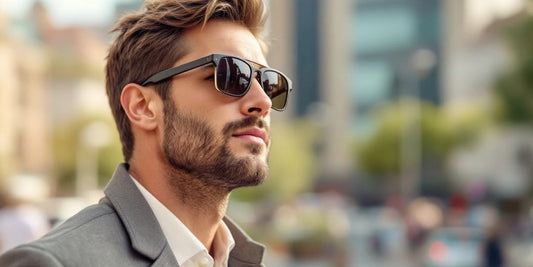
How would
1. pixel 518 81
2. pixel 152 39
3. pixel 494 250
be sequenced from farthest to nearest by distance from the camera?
pixel 518 81 → pixel 494 250 → pixel 152 39

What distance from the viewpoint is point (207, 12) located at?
1902mm

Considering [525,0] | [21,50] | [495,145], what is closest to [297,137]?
[495,145]

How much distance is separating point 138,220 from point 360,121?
230 feet

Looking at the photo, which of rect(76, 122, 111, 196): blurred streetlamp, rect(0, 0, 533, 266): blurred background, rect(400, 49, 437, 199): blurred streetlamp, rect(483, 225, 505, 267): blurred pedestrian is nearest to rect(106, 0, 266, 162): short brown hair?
rect(483, 225, 505, 267): blurred pedestrian

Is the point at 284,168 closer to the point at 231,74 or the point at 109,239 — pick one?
the point at 231,74

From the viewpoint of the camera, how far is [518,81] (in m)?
26.0

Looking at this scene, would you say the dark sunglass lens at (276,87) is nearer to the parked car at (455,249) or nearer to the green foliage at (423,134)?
the parked car at (455,249)

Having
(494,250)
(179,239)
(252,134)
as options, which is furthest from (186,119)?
(494,250)

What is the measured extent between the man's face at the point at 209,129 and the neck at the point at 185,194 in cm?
2

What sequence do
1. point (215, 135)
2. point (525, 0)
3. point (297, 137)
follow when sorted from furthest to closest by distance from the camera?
point (297, 137), point (525, 0), point (215, 135)

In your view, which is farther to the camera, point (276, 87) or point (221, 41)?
point (276, 87)

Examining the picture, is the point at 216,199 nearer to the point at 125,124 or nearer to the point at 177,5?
the point at 125,124

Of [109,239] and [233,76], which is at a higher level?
[233,76]

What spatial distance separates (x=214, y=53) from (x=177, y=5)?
138 mm
